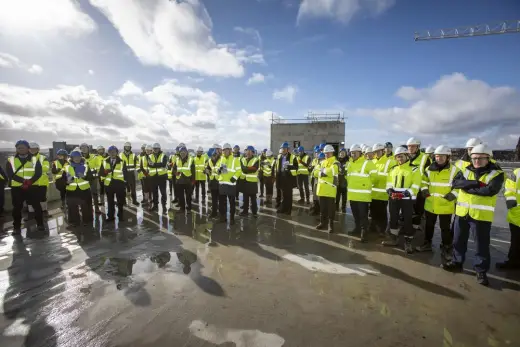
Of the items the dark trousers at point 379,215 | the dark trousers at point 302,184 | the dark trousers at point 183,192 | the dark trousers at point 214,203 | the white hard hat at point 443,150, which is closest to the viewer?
the white hard hat at point 443,150

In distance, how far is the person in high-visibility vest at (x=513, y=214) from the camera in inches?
168

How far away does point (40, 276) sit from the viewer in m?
4.04

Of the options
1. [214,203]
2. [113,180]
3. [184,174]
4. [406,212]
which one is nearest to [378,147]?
[406,212]

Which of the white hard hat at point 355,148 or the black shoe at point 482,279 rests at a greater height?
the white hard hat at point 355,148

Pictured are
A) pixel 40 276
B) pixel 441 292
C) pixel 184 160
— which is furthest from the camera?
pixel 184 160

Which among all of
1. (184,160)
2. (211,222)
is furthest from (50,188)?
(211,222)

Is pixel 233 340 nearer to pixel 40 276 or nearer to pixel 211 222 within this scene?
pixel 40 276

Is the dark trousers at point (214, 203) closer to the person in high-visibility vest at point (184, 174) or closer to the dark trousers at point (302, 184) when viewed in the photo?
the person in high-visibility vest at point (184, 174)

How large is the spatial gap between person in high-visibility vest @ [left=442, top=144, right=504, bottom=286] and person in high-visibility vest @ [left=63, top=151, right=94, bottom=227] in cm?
821

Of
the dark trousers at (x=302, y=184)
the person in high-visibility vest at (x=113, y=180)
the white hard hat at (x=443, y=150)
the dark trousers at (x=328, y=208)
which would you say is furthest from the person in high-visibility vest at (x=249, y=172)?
the white hard hat at (x=443, y=150)

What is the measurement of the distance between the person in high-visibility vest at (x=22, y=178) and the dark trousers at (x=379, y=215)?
8.19 m

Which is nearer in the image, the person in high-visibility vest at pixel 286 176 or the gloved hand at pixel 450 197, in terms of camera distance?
the gloved hand at pixel 450 197

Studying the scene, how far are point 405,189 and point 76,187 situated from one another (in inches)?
306

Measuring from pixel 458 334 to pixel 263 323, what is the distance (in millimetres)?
2096
